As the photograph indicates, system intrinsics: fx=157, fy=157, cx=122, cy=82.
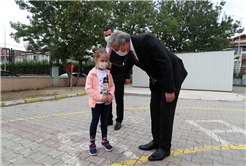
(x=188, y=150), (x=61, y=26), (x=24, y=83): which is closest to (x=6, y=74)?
(x=24, y=83)

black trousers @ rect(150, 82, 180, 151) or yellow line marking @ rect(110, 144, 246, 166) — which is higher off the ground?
black trousers @ rect(150, 82, 180, 151)

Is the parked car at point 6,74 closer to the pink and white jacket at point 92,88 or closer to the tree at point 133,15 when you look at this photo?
the tree at point 133,15

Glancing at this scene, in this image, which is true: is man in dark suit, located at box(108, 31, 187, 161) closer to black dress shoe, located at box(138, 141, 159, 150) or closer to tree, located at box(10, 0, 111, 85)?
black dress shoe, located at box(138, 141, 159, 150)

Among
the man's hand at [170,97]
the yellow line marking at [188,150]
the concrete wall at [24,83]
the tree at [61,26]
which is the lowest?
the yellow line marking at [188,150]

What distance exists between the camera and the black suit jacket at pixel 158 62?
77.7 inches

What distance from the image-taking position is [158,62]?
199 centimetres

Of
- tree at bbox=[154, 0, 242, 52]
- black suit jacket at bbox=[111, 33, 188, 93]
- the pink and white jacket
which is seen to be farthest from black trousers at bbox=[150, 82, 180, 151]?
tree at bbox=[154, 0, 242, 52]

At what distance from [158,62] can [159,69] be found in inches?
8.6

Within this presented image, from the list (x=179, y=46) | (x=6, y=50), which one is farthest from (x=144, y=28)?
(x=6, y=50)

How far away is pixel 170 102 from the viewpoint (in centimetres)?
217

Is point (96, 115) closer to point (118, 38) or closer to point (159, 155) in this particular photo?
point (159, 155)

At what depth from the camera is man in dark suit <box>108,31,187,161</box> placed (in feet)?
6.51

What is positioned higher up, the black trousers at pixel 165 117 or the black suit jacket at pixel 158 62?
Answer: the black suit jacket at pixel 158 62

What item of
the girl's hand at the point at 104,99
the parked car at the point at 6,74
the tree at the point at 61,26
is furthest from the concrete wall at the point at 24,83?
the girl's hand at the point at 104,99
